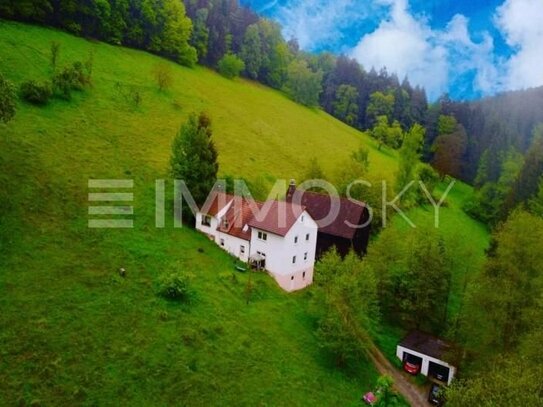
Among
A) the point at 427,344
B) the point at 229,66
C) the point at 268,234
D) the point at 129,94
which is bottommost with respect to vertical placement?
the point at 427,344

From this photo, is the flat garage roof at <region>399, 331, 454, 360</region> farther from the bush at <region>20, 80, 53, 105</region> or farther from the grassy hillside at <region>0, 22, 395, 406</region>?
the bush at <region>20, 80, 53, 105</region>

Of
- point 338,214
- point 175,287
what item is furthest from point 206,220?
point 338,214

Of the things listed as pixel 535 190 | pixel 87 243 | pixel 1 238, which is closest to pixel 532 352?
pixel 87 243

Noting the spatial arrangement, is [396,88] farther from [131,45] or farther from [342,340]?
[342,340]

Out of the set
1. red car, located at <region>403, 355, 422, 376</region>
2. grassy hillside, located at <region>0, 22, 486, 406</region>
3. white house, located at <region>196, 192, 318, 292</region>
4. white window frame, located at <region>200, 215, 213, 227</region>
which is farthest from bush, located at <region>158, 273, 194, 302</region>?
red car, located at <region>403, 355, 422, 376</region>

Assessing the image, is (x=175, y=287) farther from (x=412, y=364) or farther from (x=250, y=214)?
(x=412, y=364)
